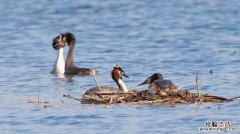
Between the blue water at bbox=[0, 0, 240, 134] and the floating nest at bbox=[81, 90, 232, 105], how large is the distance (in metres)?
0.19

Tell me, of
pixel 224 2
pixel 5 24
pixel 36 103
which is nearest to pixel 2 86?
pixel 36 103

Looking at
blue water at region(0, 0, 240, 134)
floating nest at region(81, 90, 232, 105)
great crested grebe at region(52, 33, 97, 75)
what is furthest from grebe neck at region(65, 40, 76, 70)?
floating nest at region(81, 90, 232, 105)

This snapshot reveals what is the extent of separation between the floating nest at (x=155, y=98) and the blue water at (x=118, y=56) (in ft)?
0.61

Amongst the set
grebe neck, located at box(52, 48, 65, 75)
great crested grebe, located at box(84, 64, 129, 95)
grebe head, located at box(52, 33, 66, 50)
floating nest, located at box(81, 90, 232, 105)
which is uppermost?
grebe head, located at box(52, 33, 66, 50)

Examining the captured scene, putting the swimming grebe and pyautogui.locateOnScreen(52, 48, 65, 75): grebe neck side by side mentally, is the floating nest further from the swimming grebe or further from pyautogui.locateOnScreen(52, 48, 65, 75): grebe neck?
pyautogui.locateOnScreen(52, 48, 65, 75): grebe neck

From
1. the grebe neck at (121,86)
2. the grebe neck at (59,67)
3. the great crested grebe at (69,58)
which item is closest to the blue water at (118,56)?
the grebe neck at (59,67)

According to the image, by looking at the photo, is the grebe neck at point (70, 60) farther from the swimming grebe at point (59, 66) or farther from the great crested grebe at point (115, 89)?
the great crested grebe at point (115, 89)

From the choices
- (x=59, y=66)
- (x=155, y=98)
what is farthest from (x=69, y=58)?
(x=155, y=98)

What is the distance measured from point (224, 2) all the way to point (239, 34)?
333 inches

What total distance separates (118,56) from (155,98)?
23.4 ft

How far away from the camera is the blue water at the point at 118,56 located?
13.7m

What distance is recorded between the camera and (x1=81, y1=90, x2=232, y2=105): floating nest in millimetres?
14586

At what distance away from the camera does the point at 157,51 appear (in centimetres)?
2259

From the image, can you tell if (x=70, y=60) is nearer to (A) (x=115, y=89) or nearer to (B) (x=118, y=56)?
(B) (x=118, y=56)
